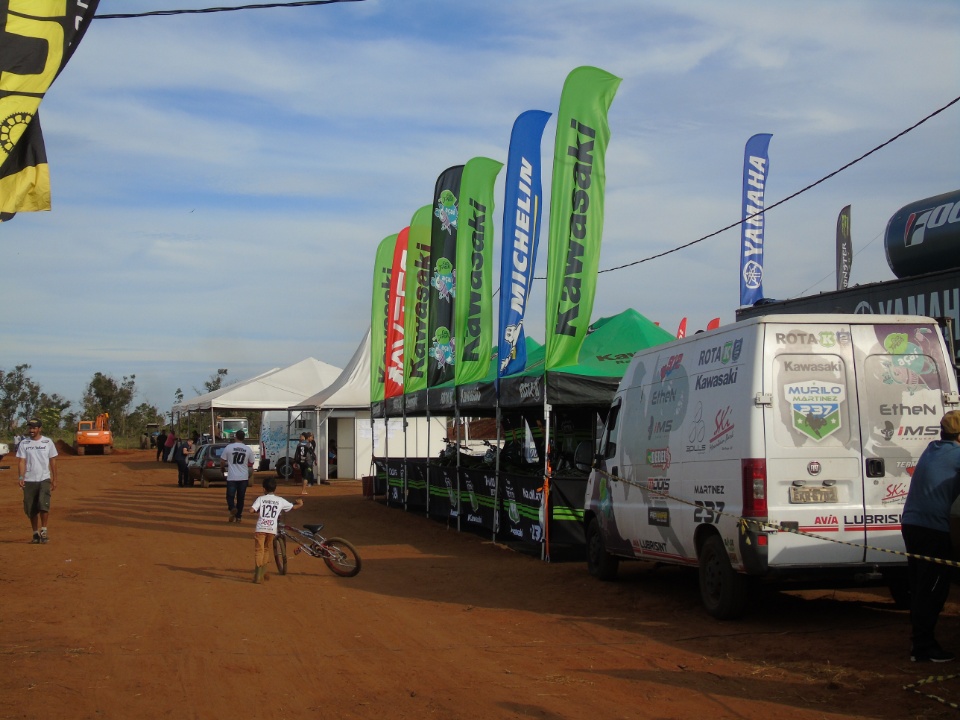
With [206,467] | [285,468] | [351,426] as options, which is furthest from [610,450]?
[285,468]

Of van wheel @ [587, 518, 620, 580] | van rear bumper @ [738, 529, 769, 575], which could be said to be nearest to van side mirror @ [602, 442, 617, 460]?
van wheel @ [587, 518, 620, 580]

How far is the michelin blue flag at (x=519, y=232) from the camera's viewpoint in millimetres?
15977

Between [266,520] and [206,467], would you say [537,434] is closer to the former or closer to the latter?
[266,520]

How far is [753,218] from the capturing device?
1928cm

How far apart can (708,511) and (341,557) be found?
5682mm

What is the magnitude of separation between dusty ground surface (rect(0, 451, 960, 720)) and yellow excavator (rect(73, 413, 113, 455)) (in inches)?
2123

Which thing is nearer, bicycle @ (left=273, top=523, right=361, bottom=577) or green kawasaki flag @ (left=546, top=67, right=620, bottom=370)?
bicycle @ (left=273, top=523, right=361, bottom=577)

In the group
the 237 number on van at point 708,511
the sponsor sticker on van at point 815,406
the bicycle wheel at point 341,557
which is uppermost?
the sponsor sticker on van at point 815,406

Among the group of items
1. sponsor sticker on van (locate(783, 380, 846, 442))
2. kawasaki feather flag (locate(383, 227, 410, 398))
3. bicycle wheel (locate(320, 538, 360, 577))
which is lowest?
bicycle wheel (locate(320, 538, 360, 577))

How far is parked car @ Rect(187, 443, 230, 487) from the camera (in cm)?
3675

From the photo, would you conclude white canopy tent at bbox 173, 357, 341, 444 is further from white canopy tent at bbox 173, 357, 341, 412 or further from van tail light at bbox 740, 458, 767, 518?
van tail light at bbox 740, 458, 767, 518

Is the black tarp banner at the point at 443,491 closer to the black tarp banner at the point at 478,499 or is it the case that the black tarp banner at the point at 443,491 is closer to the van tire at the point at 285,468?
the black tarp banner at the point at 478,499

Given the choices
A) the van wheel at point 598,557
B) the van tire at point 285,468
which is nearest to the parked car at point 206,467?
the van tire at point 285,468

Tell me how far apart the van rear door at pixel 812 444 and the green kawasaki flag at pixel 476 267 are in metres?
9.67
